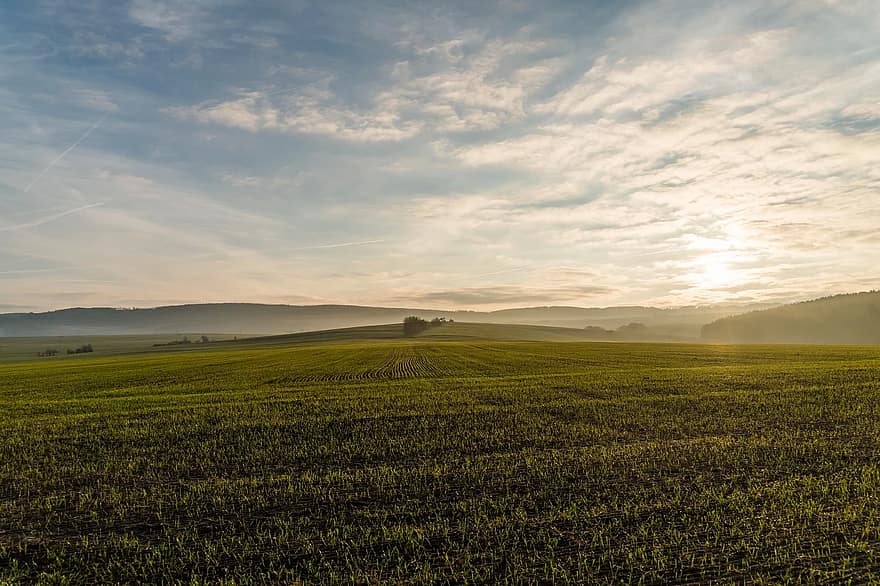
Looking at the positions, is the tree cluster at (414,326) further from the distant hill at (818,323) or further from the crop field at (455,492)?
the crop field at (455,492)

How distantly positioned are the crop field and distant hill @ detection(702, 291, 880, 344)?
155 metres

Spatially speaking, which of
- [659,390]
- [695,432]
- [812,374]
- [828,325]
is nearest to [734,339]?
[828,325]

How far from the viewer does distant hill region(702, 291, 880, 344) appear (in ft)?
464

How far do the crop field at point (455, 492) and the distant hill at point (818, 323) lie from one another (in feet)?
510

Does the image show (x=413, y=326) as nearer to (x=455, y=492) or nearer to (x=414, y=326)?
(x=414, y=326)

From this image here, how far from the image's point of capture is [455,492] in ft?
36.7

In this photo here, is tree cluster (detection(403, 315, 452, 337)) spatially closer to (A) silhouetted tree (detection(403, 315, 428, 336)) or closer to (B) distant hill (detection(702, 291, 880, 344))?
(A) silhouetted tree (detection(403, 315, 428, 336))

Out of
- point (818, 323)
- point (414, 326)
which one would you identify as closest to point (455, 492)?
point (414, 326)

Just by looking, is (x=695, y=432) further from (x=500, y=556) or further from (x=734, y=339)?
(x=734, y=339)

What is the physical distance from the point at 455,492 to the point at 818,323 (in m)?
181

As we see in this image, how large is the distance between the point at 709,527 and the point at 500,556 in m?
3.97

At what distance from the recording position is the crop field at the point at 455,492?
797 centimetres

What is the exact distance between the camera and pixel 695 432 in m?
16.6

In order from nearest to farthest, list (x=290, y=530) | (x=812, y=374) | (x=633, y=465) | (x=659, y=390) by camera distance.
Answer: (x=290, y=530)
(x=633, y=465)
(x=659, y=390)
(x=812, y=374)
